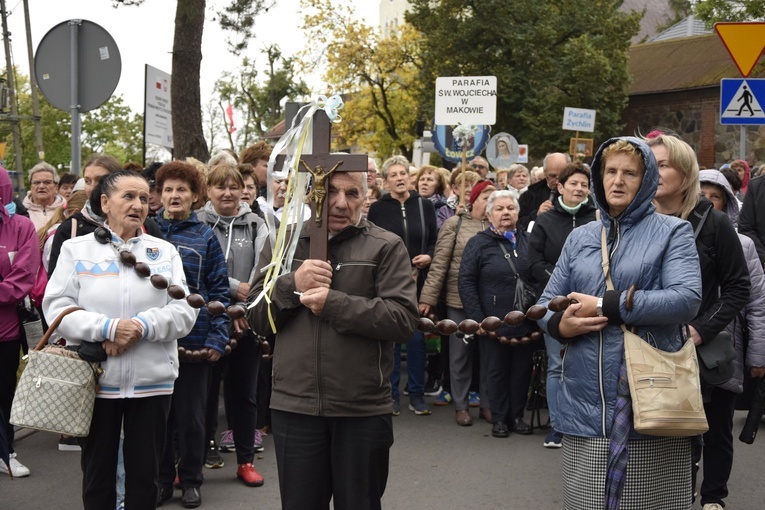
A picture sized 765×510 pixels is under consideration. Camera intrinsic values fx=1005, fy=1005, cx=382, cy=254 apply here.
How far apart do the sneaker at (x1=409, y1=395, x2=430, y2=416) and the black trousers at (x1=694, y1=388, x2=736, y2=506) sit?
152 inches

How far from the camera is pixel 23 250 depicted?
274 inches

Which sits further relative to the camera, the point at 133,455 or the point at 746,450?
the point at 746,450

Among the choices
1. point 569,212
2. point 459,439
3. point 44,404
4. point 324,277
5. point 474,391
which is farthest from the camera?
point 474,391

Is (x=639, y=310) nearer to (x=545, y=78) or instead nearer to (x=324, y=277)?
(x=324, y=277)

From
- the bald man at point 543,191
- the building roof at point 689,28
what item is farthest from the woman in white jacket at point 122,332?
the building roof at point 689,28

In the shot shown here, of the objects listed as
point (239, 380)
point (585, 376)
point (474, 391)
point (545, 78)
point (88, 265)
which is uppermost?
point (545, 78)

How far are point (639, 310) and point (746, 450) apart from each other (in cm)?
464

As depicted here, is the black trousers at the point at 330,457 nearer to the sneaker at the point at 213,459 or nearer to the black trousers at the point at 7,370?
the sneaker at the point at 213,459

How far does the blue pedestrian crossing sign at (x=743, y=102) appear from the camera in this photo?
1091 centimetres

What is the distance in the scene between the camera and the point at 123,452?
16.6ft

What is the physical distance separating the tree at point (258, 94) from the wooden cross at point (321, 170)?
2195 inches

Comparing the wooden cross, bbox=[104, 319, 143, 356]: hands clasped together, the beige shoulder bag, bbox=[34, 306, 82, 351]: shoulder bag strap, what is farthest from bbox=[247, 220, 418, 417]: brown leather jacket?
bbox=[34, 306, 82, 351]: shoulder bag strap

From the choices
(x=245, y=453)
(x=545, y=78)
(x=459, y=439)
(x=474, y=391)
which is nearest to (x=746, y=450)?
(x=459, y=439)

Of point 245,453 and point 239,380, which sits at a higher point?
point 239,380
